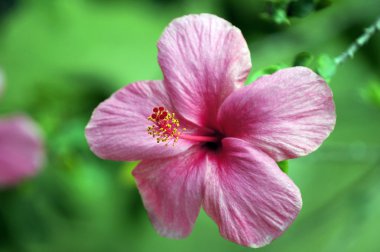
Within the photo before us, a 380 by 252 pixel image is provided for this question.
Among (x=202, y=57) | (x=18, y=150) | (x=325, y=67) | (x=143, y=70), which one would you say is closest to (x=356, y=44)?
(x=325, y=67)

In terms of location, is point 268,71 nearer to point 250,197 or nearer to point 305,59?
point 305,59

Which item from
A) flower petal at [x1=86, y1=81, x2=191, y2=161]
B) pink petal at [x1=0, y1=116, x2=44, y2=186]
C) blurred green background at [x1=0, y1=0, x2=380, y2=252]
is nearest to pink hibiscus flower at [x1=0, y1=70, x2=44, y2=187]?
pink petal at [x1=0, y1=116, x2=44, y2=186]

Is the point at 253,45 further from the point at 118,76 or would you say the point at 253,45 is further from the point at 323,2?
the point at 323,2

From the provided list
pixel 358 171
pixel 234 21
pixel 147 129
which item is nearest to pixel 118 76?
pixel 234 21

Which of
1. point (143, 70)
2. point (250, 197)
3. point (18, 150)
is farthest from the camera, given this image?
point (143, 70)

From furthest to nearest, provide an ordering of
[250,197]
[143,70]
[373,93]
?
[143,70] → [373,93] → [250,197]

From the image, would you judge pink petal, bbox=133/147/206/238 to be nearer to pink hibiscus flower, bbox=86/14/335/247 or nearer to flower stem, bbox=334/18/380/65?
pink hibiscus flower, bbox=86/14/335/247
